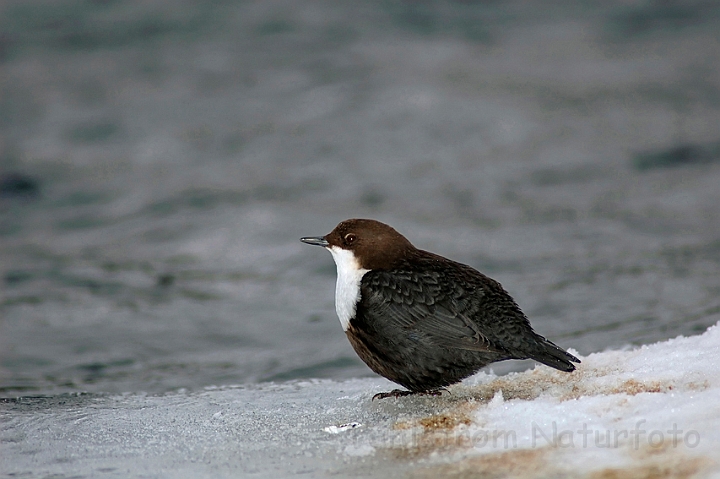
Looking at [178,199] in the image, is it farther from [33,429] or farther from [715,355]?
[715,355]

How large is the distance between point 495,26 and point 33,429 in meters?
10.9

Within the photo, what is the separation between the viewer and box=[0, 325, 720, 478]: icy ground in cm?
285

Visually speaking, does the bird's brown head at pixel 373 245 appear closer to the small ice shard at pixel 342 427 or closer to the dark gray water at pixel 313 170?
the small ice shard at pixel 342 427

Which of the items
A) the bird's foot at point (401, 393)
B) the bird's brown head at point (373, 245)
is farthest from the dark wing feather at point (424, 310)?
the bird's foot at point (401, 393)

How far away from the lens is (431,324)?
3863 mm

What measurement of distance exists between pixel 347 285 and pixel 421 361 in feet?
1.80

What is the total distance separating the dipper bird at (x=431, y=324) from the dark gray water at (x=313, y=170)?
2022 millimetres

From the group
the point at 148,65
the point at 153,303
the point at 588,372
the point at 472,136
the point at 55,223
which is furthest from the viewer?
the point at 148,65

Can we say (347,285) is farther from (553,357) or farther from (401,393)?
(553,357)

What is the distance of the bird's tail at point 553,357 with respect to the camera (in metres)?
3.59

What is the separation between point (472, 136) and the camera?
37.6 feet

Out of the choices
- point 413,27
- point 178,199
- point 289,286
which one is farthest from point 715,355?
point 413,27

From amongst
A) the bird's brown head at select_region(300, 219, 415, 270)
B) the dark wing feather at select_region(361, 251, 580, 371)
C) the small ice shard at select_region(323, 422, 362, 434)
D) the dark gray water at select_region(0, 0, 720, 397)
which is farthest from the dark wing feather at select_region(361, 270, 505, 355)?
the dark gray water at select_region(0, 0, 720, 397)

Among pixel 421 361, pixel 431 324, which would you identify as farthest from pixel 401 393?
pixel 431 324
